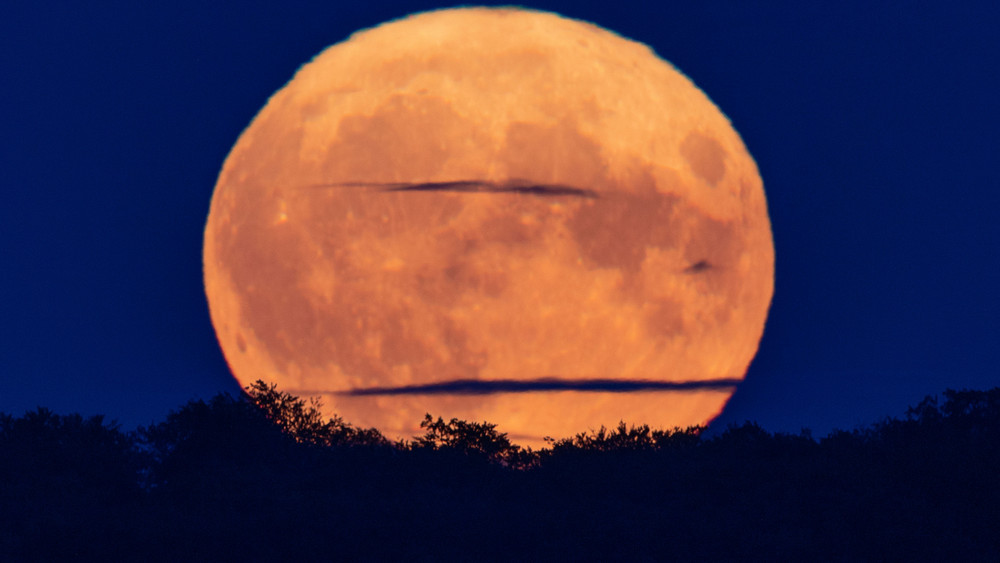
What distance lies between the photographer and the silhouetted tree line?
20.4 meters

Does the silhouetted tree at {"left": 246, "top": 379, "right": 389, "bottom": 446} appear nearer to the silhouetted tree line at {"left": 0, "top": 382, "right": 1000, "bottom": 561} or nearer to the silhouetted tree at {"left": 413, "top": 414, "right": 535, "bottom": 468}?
the silhouetted tree line at {"left": 0, "top": 382, "right": 1000, "bottom": 561}

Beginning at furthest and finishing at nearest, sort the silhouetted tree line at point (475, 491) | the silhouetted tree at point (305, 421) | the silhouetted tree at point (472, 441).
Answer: the silhouetted tree at point (305, 421) < the silhouetted tree at point (472, 441) < the silhouetted tree line at point (475, 491)

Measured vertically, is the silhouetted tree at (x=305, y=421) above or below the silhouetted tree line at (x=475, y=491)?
above

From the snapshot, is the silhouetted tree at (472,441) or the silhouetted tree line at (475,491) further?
the silhouetted tree at (472,441)

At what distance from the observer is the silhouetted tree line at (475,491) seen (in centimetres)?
2039

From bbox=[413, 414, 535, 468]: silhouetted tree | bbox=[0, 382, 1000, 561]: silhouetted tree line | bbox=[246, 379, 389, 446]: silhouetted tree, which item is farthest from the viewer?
bbox=[246, 379, 389, 446]: silhouetted tree

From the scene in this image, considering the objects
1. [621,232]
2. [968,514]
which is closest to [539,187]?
[621,232]

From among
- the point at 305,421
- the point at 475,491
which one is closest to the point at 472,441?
the point at 475,491

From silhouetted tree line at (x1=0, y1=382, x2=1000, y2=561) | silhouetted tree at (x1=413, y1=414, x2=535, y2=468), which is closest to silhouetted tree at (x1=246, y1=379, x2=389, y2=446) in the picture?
silhouetted tree line at (x1=0, y1=382, x2=1000, y2=561)

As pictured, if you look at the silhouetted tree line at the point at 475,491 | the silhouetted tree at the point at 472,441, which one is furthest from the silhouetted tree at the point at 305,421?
the silhouetted tree at the point at 472,441

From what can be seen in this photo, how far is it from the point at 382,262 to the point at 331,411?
3.86 m

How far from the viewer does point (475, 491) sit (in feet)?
76.2

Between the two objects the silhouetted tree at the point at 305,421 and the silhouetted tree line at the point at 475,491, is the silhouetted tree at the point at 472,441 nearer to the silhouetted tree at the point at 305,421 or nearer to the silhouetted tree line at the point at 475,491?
the silhouetted tree line at the point at 475,491

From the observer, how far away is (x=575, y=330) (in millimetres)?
22703
